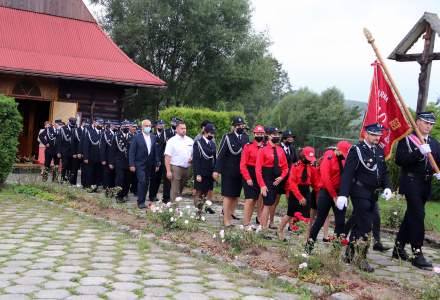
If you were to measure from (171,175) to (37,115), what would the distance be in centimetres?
1352

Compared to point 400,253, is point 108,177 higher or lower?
higher

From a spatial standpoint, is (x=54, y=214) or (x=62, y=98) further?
(x=62, y=98)

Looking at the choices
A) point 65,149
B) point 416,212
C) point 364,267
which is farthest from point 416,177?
point 65,149

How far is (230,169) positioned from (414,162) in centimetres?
314

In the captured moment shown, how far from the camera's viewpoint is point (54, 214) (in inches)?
379

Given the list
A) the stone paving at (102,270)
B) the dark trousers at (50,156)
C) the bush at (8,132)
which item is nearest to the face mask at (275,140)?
the stone paving at (102,270)

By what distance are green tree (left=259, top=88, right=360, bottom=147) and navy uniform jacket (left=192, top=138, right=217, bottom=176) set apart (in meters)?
29.0

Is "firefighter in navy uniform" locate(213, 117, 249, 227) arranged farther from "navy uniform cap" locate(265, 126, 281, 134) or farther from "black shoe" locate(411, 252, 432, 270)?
"black shoe" locate(411, 252, 432, 270)

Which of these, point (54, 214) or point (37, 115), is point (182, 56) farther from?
point (54, 214)

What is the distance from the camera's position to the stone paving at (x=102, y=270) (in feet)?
16.9

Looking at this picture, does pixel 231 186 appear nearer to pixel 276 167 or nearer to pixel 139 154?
pixel 276 167

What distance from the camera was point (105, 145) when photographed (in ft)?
42.7

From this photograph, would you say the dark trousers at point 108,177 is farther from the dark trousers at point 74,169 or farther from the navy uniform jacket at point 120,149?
the dark trousers at point 74,169

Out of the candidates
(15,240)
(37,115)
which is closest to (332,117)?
(37,115)
